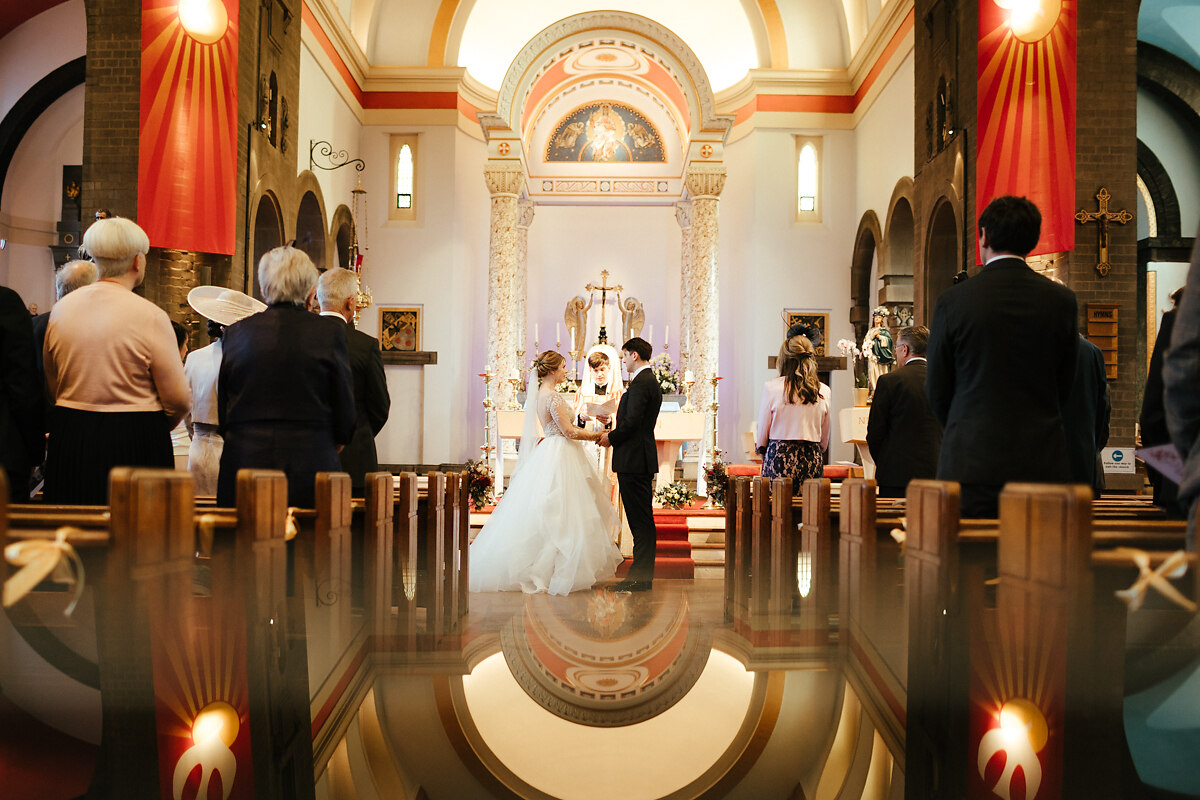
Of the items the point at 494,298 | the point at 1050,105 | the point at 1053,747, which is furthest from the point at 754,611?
the point at 494,298

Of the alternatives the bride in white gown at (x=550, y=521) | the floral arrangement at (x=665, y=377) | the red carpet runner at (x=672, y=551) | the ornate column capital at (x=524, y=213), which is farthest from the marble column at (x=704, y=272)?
the bride in white gown at (x=550, y=521)

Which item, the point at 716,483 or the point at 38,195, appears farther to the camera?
the point at 38,195

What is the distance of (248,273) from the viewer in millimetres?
9883

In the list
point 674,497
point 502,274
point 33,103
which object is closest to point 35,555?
point 674,497

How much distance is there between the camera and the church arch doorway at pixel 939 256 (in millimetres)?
10969

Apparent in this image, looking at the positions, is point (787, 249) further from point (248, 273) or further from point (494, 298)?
point (248, 273)

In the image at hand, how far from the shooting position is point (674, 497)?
31.3 feet

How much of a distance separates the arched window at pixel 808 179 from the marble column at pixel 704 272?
1.67m

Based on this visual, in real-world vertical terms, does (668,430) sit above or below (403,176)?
below

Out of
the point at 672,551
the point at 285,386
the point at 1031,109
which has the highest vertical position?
the point at 1031,109

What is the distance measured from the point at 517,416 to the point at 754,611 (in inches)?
313

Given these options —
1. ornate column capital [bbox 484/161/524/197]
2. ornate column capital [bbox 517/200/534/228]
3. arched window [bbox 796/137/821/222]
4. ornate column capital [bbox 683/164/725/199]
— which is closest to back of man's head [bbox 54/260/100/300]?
ornate column capital [bbox 484/161/524/197]

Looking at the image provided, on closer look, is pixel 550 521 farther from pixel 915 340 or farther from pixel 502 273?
pixel 502 273

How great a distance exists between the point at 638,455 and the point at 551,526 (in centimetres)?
75
